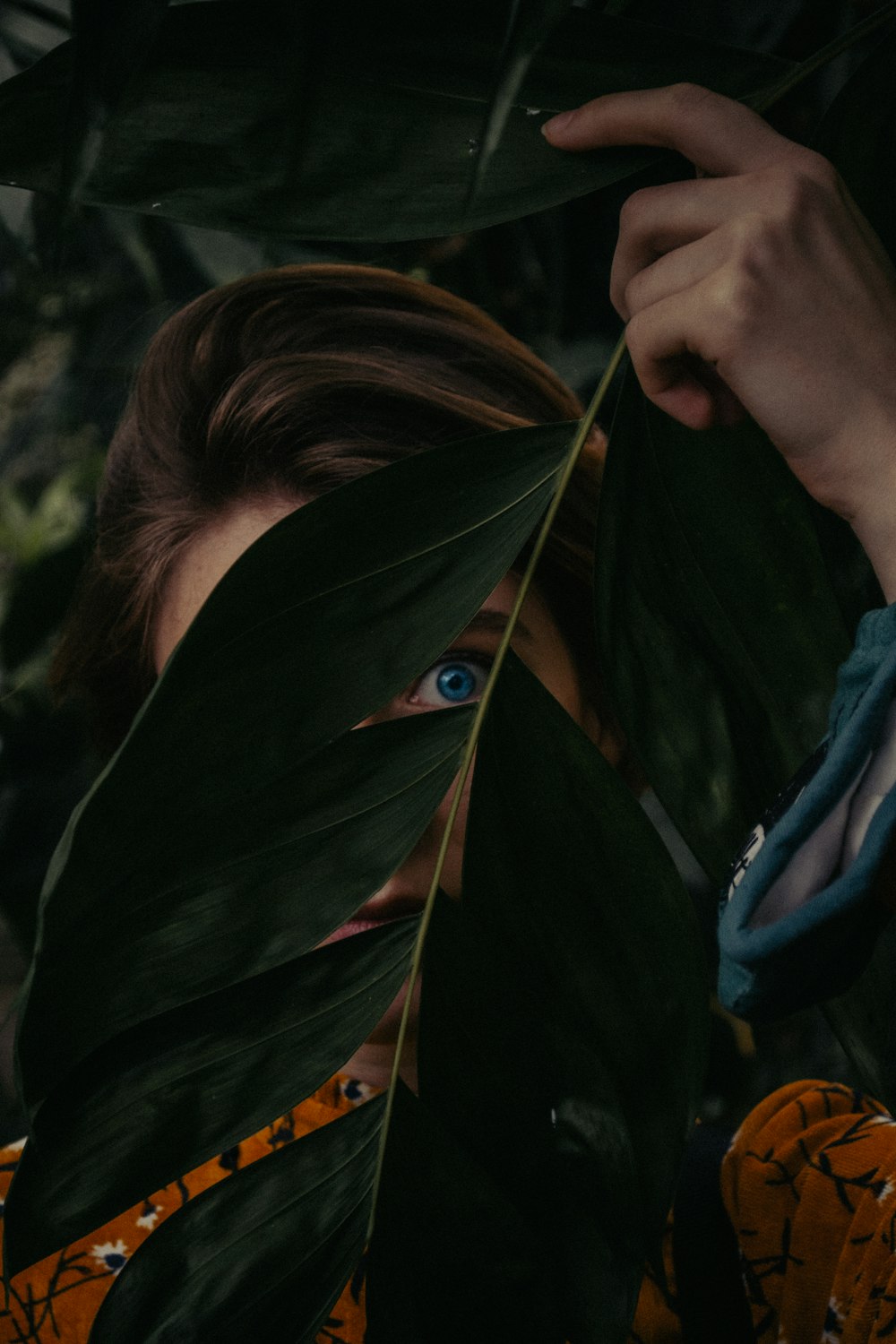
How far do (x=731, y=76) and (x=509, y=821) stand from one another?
0.25m

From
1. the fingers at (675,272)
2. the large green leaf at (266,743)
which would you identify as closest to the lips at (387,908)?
the large green leaf at (266,743)

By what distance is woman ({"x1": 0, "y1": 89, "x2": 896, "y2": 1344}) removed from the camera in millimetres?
378

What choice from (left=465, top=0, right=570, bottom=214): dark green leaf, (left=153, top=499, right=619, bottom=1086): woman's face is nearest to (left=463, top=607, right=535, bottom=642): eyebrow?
(left=153, top=499, right=619, bottom=1086): woman's face

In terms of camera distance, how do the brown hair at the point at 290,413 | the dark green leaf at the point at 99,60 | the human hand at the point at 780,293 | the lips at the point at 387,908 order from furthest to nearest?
the brown hair at the point at 290,413, the lips at the point at 387,908, the human hand at the point at 780,293, the dark green leaf at the point at 99,60

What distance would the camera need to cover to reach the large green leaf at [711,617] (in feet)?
1.33

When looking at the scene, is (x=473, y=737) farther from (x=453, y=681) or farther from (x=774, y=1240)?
(x=774, y=1240)

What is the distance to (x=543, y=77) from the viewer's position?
1.13 ft

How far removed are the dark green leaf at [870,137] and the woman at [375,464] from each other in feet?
0.18

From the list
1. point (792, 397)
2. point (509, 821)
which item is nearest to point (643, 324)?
point (792, 397)

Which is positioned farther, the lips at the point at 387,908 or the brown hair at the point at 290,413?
the brown hair at the point at 290,413

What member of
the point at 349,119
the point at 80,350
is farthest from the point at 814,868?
the point at 80,350

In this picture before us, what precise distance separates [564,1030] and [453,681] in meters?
0.24

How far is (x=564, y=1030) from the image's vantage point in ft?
1.25

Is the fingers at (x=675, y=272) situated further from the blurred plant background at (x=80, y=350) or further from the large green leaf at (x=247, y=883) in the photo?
the blurred plant background at (x=80, y=350)
